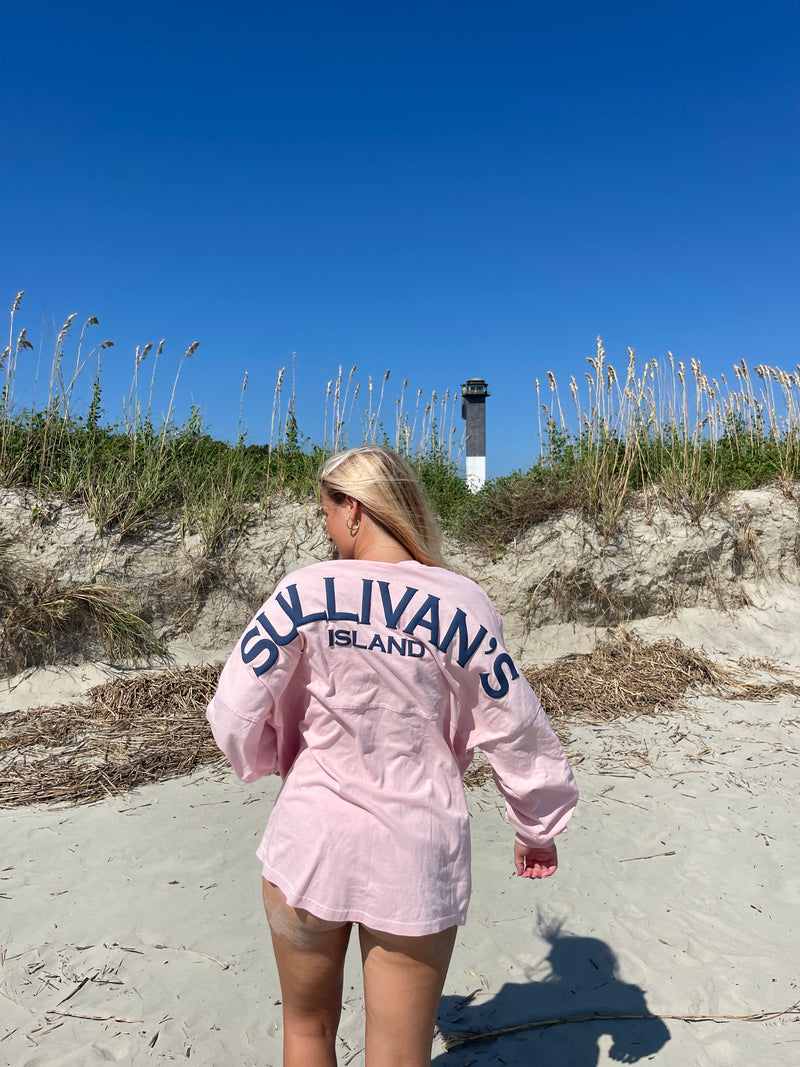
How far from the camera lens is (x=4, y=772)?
13.9 feet

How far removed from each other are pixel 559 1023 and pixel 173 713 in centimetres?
357

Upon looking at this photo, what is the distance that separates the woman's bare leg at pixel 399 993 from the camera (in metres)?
1.39

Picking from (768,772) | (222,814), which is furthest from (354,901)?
(768,772)

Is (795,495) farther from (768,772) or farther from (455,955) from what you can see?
(455,955)

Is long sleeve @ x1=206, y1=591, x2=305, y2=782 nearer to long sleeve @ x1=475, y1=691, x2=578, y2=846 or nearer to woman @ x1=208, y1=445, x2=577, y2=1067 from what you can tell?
woman @ x1=208, y1=445, x2=577, y2=1067

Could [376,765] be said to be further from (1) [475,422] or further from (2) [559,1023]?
(1) [475,422]

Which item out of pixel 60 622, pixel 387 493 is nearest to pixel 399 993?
pixel 387 493

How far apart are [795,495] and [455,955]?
7.03 meters

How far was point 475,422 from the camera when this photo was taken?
11039 millimetres

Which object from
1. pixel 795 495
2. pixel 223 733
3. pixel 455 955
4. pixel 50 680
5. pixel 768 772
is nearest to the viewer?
pixel 223 733

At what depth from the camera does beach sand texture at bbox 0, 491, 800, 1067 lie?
240 centimetres

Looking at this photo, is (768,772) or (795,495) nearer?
(768,772)

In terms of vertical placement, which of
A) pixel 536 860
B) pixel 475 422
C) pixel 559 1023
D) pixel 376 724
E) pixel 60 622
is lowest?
pixel 559 1023

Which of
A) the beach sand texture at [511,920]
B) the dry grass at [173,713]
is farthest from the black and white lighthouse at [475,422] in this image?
the beach sand texture at [511,920]
